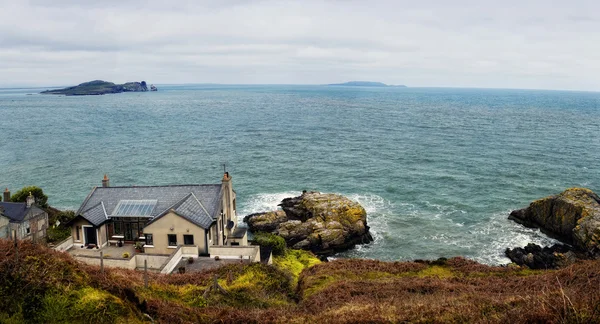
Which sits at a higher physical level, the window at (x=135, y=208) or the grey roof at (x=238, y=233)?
the window at (x=135, y=208)

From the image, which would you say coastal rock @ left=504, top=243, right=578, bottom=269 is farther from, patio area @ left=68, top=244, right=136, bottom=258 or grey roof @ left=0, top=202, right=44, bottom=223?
grey roof @ left=0, top=202, right=44, bottom=223

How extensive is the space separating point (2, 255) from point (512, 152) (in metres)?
94.9

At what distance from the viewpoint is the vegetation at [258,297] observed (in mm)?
14344

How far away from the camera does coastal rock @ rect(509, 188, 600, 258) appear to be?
145 feet

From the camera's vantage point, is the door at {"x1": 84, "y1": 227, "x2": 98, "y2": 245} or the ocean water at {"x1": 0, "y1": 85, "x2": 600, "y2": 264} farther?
the ocean water at {"x1": 0, "y1": 85, "x2": 600, "y2": 264}

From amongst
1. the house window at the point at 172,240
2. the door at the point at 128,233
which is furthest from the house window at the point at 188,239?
the door at the point at 128,233

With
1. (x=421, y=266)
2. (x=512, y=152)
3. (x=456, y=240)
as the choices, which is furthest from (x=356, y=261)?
(x=512, y=152)

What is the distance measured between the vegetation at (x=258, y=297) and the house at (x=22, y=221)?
64.6 feet

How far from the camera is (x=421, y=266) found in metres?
34.7

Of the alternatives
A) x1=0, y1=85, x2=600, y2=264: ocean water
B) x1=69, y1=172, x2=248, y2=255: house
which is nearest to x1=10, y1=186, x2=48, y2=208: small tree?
x1=0, y1=85, x2=600, y2=264: ocean water

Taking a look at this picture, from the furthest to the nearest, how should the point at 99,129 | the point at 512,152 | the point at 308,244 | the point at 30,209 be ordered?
the point at 99,129 → the point at 512,152 → the point at 308,244 → the point at 30,209

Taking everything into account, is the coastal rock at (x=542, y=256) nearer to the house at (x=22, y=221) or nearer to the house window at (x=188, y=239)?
the house window at (x=188, y=239)

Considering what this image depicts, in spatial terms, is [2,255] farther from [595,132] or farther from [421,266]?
[595,132]

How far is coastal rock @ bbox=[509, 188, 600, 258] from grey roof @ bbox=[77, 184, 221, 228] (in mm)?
37453
